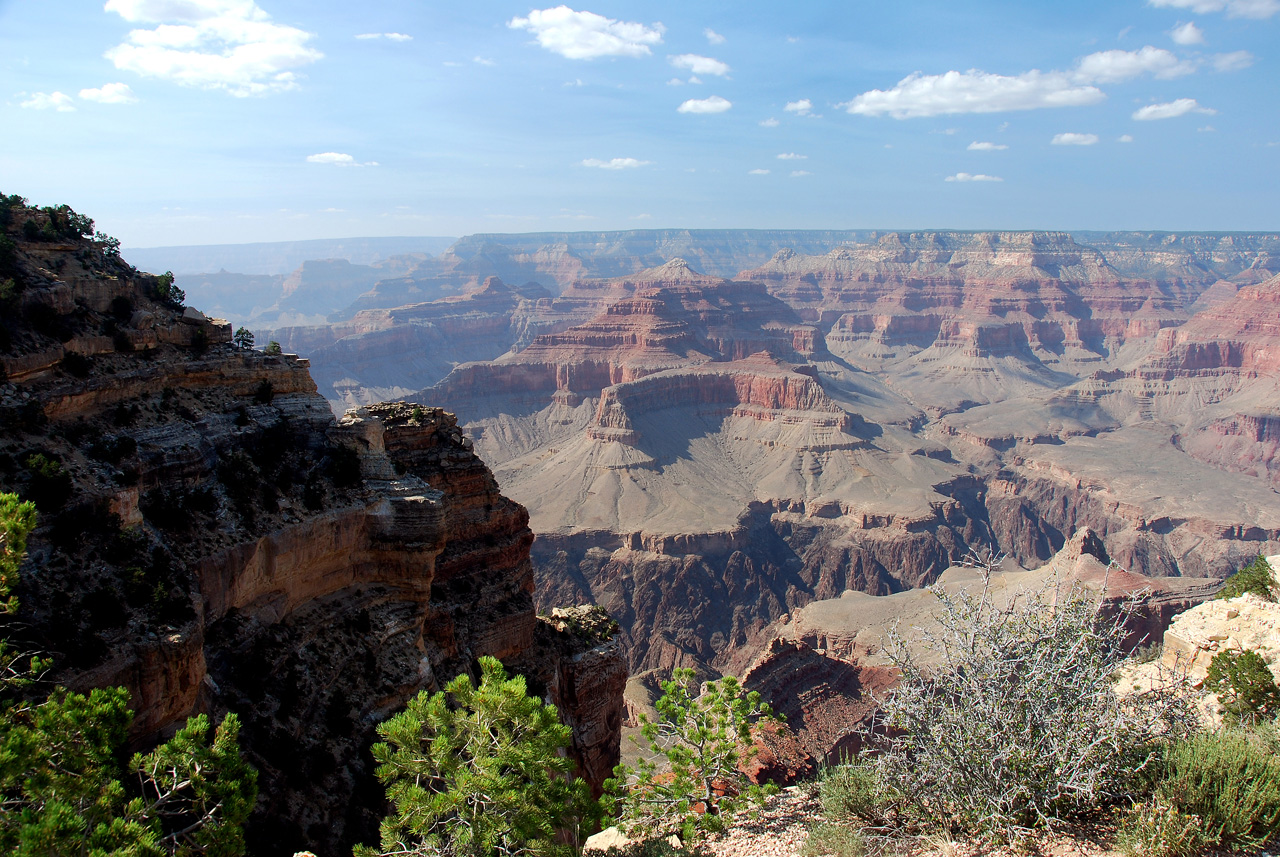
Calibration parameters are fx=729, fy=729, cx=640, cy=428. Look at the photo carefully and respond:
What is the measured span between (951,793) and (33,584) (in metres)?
21.3

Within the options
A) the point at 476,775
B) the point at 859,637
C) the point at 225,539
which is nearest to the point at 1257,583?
the point at 859,637

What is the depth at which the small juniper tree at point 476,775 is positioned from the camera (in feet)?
50.9

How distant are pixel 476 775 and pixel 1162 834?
13152 mm

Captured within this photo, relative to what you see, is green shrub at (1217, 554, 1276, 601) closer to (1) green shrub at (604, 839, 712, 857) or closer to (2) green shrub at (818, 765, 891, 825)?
(2) green shrub at (818, 765, 891, 825)

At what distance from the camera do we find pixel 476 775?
1578 cm

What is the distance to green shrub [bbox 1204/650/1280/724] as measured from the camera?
2117cm

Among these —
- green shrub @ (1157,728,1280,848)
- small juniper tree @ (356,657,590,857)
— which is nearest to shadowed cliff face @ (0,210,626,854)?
small juniper tree @ (356,657,590,857)

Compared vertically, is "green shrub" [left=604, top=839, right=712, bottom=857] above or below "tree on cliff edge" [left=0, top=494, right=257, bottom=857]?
below

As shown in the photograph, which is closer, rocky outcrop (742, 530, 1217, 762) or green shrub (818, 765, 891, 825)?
green shrub (818, 765, 891, 825)

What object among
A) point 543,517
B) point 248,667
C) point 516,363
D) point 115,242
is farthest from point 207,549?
point 516,363

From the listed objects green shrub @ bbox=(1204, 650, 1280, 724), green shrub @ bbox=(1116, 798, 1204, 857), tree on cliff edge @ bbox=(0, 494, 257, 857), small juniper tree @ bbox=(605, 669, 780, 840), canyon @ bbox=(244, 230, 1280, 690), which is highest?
tree on cliff edge @ bbox=(0, 494, 257, 857)

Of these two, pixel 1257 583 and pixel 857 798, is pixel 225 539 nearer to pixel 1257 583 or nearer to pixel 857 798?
pixel 857 798

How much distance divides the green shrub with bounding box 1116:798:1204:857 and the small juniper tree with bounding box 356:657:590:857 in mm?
11557

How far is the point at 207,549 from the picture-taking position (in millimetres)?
20734
